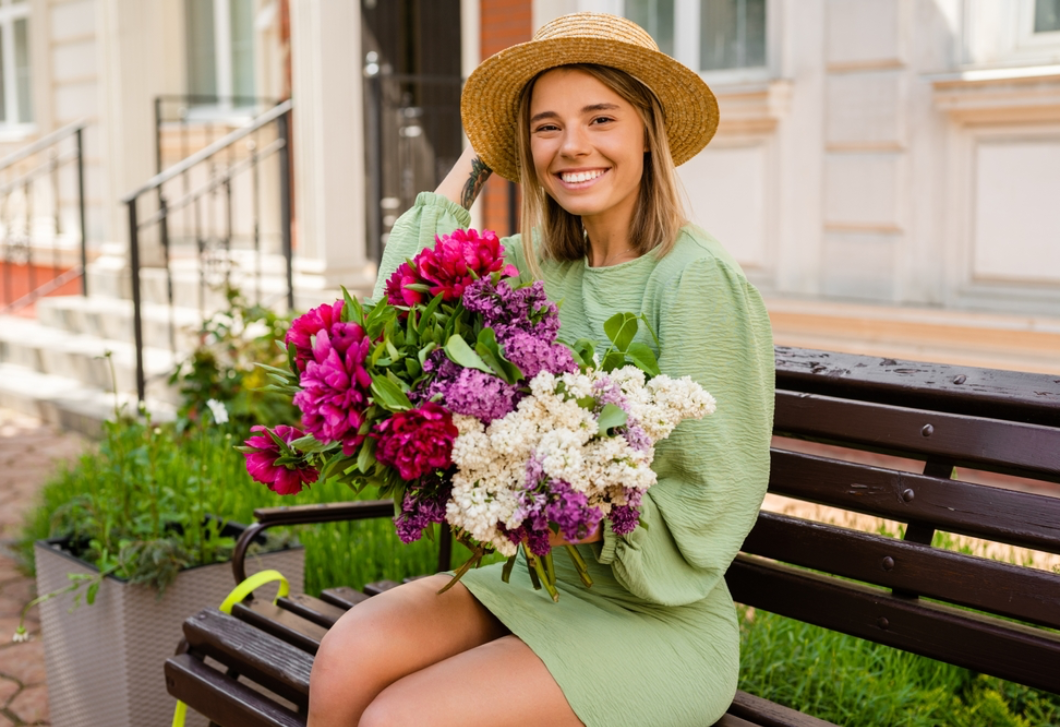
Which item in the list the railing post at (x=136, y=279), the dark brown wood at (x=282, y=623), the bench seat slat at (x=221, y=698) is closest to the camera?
the bench seat slat at (x=221, y=698)

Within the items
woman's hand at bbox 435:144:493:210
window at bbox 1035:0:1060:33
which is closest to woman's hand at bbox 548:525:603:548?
woman's hand at bbox 435:144:493:210

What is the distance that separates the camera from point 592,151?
2.22 m

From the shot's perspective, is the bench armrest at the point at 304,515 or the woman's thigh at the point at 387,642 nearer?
the woman's thigh at the point at 387,642

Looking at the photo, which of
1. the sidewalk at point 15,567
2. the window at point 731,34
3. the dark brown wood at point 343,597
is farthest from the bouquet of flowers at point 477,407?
the window at point 731,34

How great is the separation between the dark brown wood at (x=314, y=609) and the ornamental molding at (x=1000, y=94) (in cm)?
416

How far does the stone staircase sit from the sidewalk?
0.21m

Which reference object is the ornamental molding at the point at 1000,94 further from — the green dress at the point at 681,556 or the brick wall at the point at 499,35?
the green dress at the point at 681,556

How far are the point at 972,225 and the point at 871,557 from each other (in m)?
3.84

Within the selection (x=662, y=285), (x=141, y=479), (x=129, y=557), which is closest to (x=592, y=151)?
(x=662, y=285)

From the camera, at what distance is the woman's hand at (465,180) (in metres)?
2.64

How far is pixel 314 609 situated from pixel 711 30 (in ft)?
16.2

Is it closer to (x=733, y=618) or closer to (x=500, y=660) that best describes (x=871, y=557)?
(x=733, y=618)

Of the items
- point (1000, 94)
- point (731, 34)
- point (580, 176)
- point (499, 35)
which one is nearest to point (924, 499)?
point (580, 176)

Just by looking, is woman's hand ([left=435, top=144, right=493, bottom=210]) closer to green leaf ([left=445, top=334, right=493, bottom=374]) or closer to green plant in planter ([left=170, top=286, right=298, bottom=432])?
green leaf ([left=445, top=334, right=493, bottom=374])
